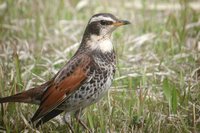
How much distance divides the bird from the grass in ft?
0.80

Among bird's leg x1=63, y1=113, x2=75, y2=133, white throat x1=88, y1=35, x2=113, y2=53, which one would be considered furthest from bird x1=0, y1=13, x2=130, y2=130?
bird's leg x1=63, y1=113, x2=75, y2=133

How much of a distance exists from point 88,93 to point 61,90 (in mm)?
286

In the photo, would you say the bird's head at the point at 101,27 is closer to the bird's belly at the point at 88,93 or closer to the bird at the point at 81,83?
the bird at the point at 81,83

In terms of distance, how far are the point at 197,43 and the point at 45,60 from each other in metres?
2.23

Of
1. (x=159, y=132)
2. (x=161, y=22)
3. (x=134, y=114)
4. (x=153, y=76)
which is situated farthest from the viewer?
(x=161, y=22)

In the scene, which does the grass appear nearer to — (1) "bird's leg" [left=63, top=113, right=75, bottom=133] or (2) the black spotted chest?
(1) "bird's leg" [left=63, top=113, right=75, bottom=133]

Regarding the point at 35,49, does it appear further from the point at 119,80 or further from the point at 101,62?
the point at 101,62

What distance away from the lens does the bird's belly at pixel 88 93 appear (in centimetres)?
659

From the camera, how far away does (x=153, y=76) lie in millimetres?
8172

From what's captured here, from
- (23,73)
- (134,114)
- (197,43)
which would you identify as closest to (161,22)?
(197,43)

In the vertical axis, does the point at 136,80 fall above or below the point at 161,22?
below

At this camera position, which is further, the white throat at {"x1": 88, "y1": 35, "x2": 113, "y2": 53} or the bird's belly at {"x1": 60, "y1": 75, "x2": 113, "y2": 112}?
the white throat at {"x1": 88, "y1": 35, "x2": 113, "y2": 53}

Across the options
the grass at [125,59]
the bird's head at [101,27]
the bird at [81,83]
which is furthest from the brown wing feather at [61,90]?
the bird's head at [101,27]

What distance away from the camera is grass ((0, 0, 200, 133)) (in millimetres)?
6906
